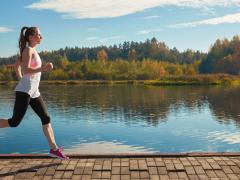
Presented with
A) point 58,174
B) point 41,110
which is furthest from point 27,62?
point 58,174

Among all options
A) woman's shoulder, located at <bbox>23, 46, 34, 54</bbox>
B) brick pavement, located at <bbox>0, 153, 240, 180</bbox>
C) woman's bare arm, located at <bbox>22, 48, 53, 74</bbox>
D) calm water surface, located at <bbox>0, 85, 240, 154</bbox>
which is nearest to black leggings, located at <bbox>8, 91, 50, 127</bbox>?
woman's bare arm, located at <bbox>22, 48, 53, 74</bbox>

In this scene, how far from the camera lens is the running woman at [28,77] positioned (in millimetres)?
7032

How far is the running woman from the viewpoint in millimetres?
7032

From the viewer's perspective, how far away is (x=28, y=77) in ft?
23.2

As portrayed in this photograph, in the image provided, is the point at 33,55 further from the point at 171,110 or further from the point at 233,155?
the point at 171,110

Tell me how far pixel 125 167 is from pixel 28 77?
243cm

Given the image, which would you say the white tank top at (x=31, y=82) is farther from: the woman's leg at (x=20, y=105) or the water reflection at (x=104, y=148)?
the water reflection at (x=104, y=148)

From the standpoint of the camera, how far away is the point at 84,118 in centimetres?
2511

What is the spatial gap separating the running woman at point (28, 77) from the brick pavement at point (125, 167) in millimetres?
738

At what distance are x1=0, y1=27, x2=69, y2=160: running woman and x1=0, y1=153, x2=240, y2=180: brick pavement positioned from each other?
738 millimetres

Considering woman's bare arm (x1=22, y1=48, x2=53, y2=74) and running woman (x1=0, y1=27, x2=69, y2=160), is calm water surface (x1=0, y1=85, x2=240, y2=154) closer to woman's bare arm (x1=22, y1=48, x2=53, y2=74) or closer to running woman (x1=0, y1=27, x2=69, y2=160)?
running woman (x1=0, y1=27, x2=69, y2=160)

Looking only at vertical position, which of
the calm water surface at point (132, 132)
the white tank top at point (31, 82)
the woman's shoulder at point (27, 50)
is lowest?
the calm water surface at point (132, 132)

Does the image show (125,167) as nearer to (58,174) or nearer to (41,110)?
(58,174)

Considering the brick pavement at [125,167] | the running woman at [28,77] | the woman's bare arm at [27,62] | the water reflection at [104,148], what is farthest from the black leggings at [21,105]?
the water reflection at [104,148]
